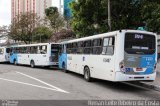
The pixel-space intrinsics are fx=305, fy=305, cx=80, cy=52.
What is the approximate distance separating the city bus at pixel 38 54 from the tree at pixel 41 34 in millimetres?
26278

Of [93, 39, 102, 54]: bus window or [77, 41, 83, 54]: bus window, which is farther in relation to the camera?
[77, 41, 83, 54]: bus window

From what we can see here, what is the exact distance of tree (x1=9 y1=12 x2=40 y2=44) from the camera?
194ft

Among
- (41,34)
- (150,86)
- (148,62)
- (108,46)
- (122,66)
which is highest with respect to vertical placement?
(41,34)

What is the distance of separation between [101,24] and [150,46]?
33.0 feet

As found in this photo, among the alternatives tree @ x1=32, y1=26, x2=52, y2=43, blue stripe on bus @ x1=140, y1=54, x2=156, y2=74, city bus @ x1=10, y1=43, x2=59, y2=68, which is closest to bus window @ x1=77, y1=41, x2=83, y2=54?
blue stripe on bus @ x1=140, y1=54, x2=156, y2=74

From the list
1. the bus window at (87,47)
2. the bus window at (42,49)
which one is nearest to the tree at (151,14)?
the bus window at (87,47)

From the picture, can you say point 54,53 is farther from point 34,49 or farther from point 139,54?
point 139,54

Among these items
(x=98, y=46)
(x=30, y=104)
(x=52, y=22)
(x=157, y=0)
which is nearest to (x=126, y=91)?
(x=98, y=46)

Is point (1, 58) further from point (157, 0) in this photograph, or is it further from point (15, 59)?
point (157, 0)

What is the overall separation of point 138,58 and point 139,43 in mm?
691

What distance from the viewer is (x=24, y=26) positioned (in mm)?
59281

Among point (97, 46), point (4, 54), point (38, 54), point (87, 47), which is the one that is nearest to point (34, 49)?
point (38, 54)

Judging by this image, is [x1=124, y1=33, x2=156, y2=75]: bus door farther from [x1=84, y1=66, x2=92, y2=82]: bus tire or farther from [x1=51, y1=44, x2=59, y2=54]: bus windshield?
[x1=51, y1=44, x2=59, y2=54]: bus windshield

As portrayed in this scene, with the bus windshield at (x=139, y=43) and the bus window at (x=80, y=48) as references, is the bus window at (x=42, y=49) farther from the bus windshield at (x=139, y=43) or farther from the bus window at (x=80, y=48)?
the bus windshield at (x=139, y=43)
